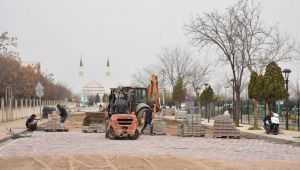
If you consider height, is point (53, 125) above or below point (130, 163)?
above

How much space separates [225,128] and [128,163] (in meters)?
13.3

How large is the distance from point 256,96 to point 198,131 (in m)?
4.54

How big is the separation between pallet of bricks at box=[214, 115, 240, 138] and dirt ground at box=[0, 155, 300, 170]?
1110cm

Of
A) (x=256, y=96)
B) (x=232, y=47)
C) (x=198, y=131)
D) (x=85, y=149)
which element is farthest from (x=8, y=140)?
(x=232, y=47)

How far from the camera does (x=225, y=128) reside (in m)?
27.5

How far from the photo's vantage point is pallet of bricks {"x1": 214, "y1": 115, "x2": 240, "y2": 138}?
27453 mm

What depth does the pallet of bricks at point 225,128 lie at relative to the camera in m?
27.5

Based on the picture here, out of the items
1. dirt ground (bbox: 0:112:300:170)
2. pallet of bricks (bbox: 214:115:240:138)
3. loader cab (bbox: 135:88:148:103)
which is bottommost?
dirt ground (bbox: 0:112:300:170)

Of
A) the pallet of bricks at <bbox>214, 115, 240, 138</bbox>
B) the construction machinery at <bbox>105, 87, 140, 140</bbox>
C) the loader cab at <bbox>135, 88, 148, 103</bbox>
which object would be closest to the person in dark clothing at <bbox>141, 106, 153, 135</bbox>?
the construction machinery at <bbox>105, 87, 140, 140</bbox>

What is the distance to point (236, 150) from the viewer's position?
1984 centimetres

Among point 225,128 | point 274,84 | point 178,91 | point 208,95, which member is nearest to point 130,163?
point 225,128

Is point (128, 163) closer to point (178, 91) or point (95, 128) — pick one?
point (95, 128)

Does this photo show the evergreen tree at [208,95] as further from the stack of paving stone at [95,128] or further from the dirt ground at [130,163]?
the dirt ground at [130,163]

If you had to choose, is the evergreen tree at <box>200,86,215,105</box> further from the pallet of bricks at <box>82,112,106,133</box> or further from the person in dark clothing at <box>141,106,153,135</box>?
the person in dark clothing at <box>141,106,153,135</box>
